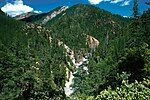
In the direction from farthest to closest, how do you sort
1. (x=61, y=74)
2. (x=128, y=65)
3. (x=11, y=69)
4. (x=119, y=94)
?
(x=61, y=74) < (x=11, y=69) < (x=128, y=65) < (x=119, y=94)

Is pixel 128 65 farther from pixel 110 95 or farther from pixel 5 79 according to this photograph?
pixel 110 95

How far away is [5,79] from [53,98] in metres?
11.1

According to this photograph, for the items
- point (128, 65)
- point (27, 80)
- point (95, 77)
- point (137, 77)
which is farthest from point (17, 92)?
point (95, 77)

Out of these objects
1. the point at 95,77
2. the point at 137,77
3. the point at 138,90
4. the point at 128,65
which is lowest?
the point at 138,90

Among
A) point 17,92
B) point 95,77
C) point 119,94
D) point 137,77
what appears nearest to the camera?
point 119,94

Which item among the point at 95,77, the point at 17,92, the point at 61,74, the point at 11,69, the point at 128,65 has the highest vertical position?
the point at 61,74

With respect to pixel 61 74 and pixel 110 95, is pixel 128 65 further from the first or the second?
pixel 61 74

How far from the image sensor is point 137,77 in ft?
161

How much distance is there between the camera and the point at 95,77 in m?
107

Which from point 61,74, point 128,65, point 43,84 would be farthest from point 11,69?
point 61,74

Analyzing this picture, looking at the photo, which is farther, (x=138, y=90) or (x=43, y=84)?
(x=43, y=84)

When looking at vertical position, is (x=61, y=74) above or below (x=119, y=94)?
above

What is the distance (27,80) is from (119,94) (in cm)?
4977

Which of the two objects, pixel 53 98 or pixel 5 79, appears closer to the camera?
pixel 5 79
